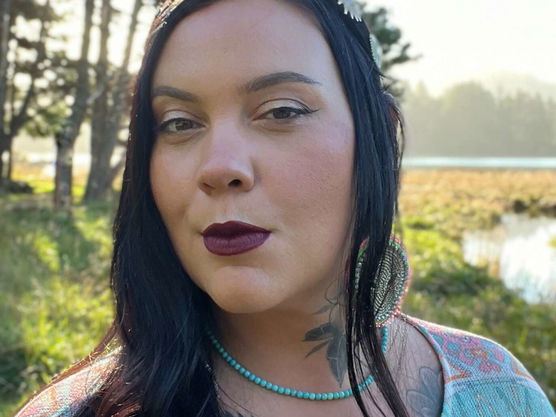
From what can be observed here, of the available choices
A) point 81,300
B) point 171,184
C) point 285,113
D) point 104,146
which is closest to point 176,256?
point 171,184

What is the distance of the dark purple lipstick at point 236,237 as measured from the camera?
1293mm

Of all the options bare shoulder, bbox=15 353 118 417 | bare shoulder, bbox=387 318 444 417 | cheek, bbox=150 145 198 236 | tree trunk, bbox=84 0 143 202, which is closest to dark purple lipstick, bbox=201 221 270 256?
cheek, bbox=150 145 198 236

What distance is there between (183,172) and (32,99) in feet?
64.9

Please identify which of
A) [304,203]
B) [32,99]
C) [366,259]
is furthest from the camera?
[32,99]

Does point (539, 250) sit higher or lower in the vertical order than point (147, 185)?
lower

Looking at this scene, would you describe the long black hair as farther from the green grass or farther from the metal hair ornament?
the green grass

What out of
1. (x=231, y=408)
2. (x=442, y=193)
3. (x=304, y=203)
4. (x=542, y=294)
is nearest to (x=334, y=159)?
(x=304, y=203)

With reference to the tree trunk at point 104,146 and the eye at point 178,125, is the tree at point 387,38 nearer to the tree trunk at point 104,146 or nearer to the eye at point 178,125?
the tree trunk at point 104,146

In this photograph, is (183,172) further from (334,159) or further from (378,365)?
(378,365)

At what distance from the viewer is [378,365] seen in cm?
148

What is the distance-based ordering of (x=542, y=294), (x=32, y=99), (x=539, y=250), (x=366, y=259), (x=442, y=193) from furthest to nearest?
(x=442, y=193), (x=32, y=99), (x=539, y=250), (x=542, y=294), (x=366, y=259)

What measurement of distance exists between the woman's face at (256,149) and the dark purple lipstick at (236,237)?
1 cm

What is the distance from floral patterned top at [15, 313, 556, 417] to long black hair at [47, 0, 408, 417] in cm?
9

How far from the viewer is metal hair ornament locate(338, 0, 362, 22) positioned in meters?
1.54
